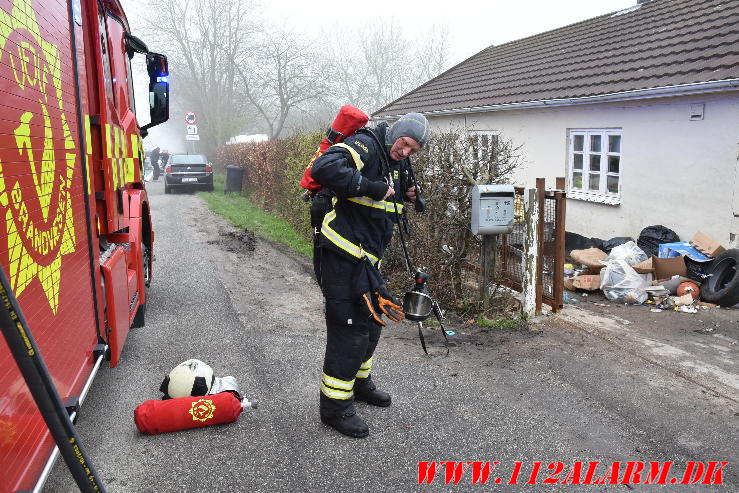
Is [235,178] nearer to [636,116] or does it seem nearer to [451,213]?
[636,116]

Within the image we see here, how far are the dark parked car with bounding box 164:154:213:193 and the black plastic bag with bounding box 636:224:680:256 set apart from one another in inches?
678

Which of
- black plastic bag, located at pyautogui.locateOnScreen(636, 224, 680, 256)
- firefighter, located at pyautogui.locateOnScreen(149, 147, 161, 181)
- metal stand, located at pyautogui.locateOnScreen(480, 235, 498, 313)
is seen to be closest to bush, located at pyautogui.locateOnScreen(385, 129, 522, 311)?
metal stand, located at pyautogui.locateOnScreen(480, 235, 498, 313)

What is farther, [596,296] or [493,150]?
[596,296]

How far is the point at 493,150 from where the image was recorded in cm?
611

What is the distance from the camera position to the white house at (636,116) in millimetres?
8094

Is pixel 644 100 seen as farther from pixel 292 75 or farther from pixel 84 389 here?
pixel 292 75

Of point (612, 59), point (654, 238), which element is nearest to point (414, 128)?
point (654, 238)

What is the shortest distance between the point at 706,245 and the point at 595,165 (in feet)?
10.2

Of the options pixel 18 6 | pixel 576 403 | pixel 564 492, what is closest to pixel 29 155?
pixel 18 6

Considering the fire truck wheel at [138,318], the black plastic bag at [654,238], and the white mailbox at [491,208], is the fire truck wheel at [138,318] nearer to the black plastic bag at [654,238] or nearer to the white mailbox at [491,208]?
the white mailbox at [491,208]

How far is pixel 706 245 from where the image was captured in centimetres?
782

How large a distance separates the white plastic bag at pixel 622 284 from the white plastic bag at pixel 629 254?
0.36 metres

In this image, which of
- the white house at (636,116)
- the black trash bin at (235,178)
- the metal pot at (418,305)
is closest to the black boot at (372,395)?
the metal pot at (418,305)

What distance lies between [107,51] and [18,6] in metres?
2.37
